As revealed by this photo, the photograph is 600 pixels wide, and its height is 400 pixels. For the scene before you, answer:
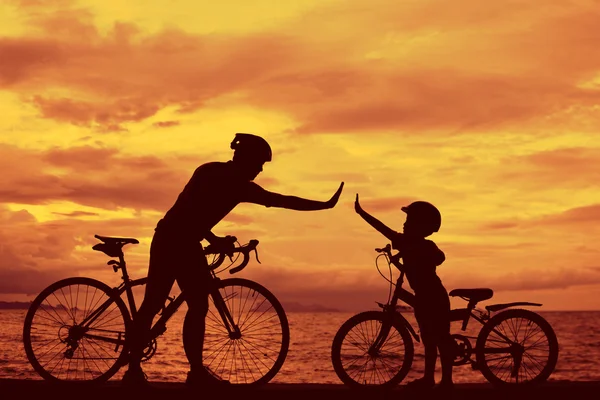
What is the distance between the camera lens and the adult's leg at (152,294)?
7966 millimetres

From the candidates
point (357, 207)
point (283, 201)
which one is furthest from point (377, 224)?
point (283, 201)

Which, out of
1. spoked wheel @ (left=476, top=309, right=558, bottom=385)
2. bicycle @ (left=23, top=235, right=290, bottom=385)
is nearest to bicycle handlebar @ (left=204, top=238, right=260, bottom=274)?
bicycle @ (left=23, top=235, right=290, bottom=385)

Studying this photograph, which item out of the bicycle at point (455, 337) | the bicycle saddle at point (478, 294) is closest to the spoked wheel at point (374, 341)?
the bicycle at point (455, 337)

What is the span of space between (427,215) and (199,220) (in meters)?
2.40

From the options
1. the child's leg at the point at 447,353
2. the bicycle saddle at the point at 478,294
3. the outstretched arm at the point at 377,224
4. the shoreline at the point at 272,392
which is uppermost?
the outstretched arm at the point at 377,224

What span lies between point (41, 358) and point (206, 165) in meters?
2.87

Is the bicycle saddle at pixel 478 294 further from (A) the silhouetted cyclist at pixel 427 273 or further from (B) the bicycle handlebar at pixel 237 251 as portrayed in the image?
(B) the bicycle handlebar at pixel 237 251

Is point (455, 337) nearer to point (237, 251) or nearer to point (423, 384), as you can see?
point (423, 384)

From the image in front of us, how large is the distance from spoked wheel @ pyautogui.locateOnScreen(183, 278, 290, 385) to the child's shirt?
146 cm

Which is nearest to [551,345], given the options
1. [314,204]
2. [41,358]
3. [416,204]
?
[416,204]

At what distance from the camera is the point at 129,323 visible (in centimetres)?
824

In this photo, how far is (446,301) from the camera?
28.0 feet

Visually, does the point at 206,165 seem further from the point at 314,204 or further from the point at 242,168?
the point at 314,204

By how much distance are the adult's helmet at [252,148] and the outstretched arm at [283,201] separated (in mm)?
307
